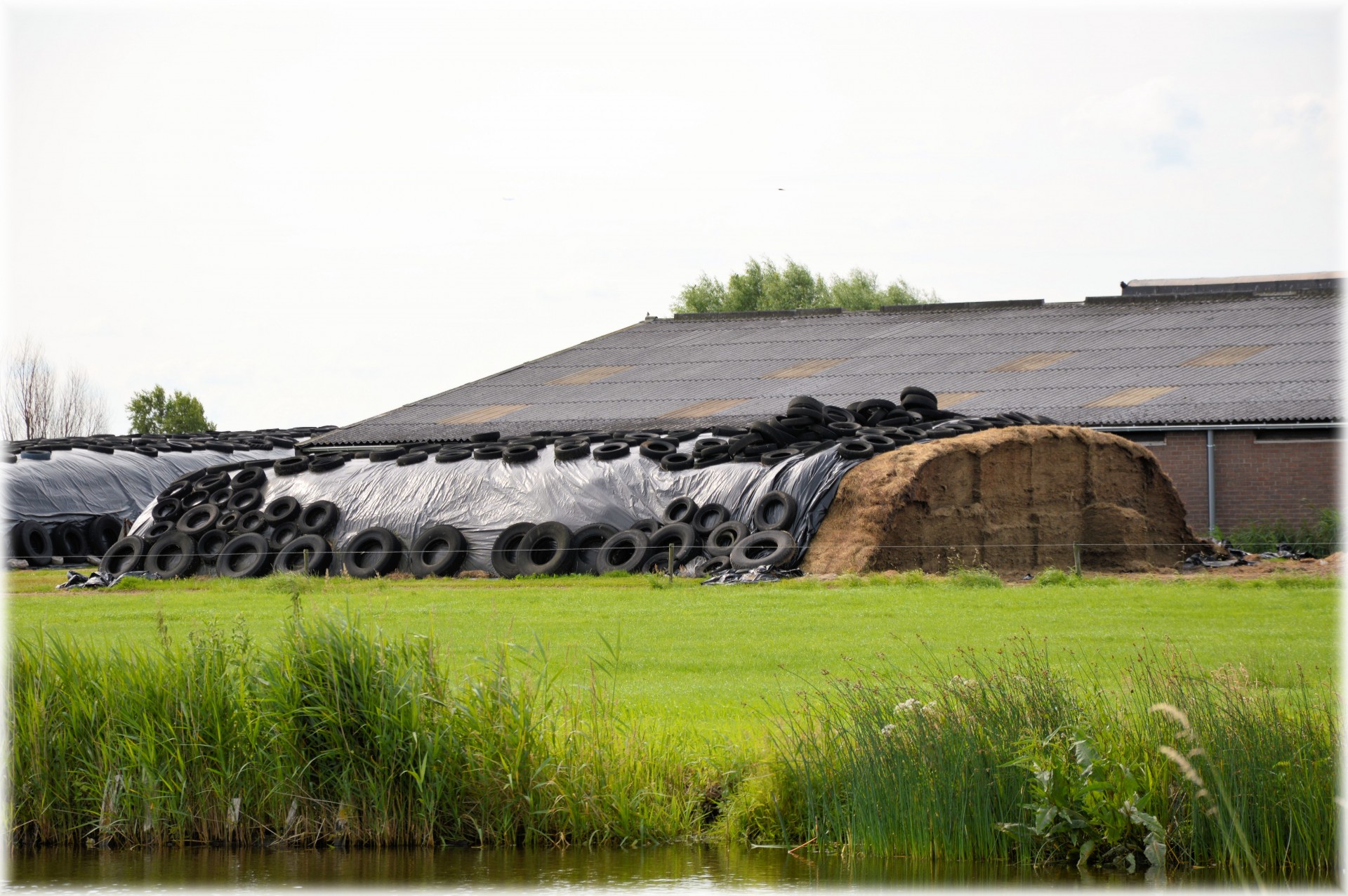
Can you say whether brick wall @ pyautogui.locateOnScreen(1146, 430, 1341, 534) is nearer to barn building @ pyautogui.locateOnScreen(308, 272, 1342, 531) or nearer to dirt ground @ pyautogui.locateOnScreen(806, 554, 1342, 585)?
barn building @ pyautogui.locateOnScreen(308, 272, 1342, 531)

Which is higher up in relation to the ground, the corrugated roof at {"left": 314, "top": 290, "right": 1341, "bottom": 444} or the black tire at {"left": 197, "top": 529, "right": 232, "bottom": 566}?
the corrugated roof at {"left": 314, "top": 290, "right": 1341, "bottom": 444}

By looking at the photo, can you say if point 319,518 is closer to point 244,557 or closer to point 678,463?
point 244,557

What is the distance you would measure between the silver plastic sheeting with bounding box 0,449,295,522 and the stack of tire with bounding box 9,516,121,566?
0.52 meters

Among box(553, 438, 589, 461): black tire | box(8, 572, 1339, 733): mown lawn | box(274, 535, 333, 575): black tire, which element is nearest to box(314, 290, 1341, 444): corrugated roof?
box(553, 438, 589, 461): black tire

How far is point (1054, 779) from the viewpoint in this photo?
8.30 metres

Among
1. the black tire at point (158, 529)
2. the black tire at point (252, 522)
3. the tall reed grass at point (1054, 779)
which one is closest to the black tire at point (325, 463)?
the black tire at point (252, 522)

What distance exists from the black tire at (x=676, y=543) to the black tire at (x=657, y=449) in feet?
8.59

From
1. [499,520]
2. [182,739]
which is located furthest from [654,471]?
[182,739]

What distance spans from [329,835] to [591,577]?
15740 millimetres

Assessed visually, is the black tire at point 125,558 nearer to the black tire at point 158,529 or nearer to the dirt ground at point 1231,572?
the black tire at point 158,529

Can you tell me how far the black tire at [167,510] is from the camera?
29.7m

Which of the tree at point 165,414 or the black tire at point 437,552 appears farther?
the tree at point 165,414

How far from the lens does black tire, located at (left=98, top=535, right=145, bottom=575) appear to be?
1083 inches

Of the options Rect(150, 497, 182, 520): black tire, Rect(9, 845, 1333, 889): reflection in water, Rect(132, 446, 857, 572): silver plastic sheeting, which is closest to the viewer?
Rect(9, 845, 1333, 889): reflection in water
